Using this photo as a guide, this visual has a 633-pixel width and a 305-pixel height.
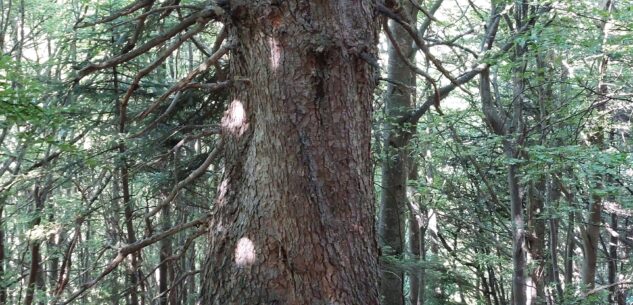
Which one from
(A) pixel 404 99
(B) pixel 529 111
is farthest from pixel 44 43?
(B) pixel 529 111

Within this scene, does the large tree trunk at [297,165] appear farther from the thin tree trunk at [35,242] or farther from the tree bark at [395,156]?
the tree bark at [395,156]

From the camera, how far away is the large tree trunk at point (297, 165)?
1.88 meters

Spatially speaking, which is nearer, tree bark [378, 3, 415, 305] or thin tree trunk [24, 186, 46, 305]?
thin tree trunk [24, 186, 46, 305]

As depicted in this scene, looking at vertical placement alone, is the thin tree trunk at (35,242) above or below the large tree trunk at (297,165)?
below

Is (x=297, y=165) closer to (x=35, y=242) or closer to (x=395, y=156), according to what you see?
(x=35, y=242)

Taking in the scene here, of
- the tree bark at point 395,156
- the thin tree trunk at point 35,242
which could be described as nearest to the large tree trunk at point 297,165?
the thin tree trunk at point 35,242

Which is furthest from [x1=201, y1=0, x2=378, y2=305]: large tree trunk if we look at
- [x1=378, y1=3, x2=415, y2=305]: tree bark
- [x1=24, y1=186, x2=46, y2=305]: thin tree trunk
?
[x1=378, y1=3, x2=415, y2=305]: tree bark

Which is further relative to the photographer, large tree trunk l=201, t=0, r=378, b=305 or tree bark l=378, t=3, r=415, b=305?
tree bark l=378, t=3, r=415, b=305

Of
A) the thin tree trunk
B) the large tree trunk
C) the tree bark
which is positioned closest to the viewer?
the large tree trunk

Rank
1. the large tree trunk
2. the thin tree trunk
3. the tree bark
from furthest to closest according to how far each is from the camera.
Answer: the tree bark, the thin tree trunk, the large tree trunk

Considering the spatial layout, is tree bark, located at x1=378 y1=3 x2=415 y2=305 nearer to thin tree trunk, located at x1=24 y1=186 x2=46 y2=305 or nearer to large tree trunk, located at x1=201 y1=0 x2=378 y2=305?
thin tree trunk, located at x1=24 y1=186 x2=46 y2=305

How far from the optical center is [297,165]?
193 centimetres

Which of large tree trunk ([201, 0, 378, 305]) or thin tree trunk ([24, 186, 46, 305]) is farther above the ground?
large tree trunk ([201, 0, 378, 305])

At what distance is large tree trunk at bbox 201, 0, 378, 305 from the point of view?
1.88 metres
